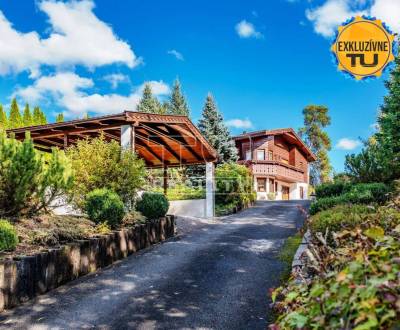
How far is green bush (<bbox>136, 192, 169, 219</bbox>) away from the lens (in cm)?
1241

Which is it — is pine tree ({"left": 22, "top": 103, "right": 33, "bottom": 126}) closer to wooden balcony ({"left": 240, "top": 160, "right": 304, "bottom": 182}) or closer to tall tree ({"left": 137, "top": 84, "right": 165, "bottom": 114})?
tall tree ({"left": 137, "top": 84, "right": 165, "bottom": 114})

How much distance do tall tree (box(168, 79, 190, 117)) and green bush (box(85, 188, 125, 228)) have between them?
130ft

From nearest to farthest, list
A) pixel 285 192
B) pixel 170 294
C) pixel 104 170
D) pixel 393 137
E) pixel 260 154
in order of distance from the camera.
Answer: pixel 170 294 < pixel 104 170 < pixel 393 137 < pixel 260 154 < pixel 285 192

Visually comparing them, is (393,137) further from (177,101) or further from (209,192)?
(177,101)

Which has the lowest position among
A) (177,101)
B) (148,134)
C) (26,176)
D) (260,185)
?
(26,176)

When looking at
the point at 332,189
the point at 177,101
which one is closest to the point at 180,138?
the point at 332,189

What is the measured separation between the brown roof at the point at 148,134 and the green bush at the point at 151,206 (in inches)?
108

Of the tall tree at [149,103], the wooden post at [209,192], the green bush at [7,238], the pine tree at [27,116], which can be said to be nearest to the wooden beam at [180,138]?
the wooden post at [209,192]

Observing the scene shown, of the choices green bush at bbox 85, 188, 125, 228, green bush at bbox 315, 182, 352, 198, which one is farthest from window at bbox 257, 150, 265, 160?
green bush at bbox 85, 188, 125, 228

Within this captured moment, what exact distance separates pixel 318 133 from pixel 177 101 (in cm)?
1940

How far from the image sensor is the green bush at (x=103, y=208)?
32.7 ft

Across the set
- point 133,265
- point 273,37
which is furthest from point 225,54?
point 133,265

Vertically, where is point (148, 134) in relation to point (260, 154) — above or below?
below

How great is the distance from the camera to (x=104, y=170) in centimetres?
1144
